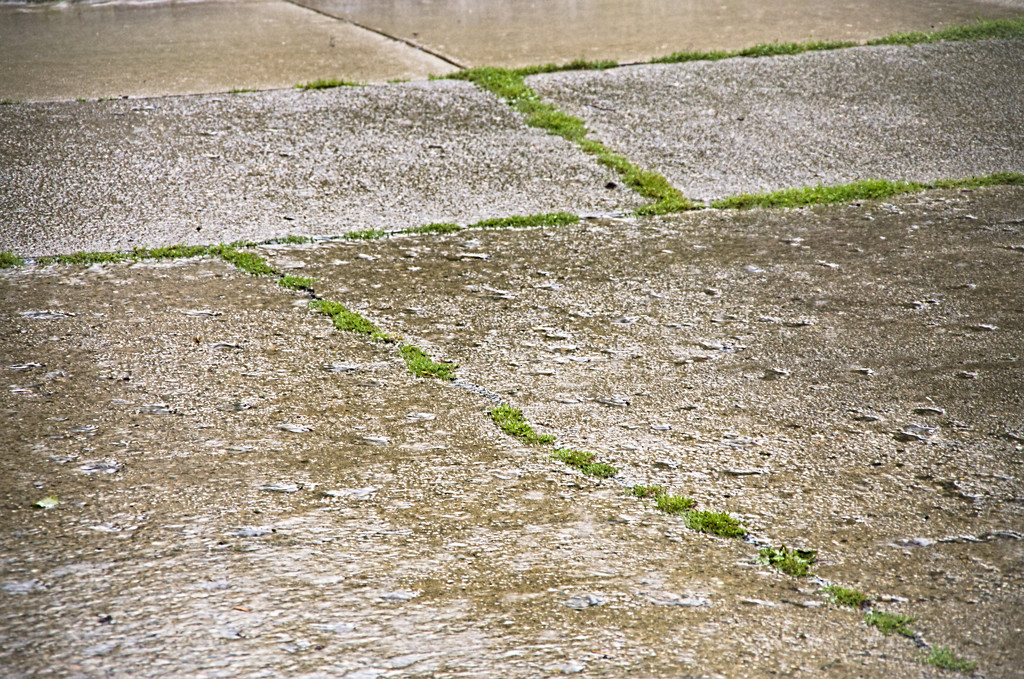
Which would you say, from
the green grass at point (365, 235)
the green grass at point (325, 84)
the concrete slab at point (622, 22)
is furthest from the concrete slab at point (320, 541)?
the concrete slab at point (622, 22)

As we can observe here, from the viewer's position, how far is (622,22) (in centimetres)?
643

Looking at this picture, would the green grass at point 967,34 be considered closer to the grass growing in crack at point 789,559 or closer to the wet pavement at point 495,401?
the wet pavement at point 495,401

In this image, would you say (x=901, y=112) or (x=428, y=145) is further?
(x=901, y=112)

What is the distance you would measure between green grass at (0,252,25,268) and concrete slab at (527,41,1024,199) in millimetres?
2511

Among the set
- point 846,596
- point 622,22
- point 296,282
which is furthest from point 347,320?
point 622,22

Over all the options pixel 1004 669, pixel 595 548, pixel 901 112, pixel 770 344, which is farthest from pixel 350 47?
pixel 1004 669

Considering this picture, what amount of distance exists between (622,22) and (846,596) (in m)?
5.13

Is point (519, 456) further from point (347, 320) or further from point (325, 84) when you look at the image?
point (325, 84)

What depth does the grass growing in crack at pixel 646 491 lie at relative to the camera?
2.35 metres

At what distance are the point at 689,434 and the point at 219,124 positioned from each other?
3.00 meters

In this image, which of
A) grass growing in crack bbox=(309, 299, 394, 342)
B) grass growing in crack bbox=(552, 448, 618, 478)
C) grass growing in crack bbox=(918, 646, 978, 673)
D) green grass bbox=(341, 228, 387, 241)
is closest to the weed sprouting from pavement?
grass growing in crack bbox=(309, 299, 394, 342)

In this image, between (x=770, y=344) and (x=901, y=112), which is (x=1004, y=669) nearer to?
(x=770, y=344)

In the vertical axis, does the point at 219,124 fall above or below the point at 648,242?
above

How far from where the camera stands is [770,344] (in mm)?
3014
